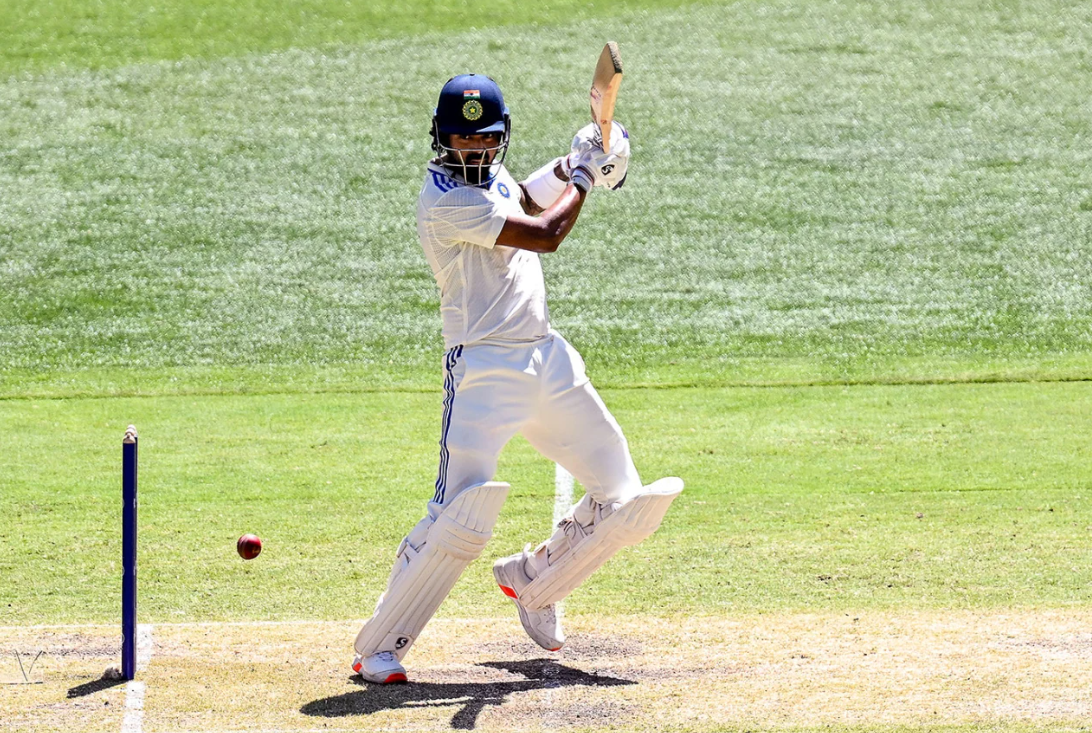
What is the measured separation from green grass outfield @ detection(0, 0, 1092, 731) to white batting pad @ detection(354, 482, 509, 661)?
2.05ft

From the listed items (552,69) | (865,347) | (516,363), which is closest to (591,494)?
(516,363)

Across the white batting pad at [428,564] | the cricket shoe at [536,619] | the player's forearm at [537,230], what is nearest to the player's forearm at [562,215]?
the player's forearm at [537,230]

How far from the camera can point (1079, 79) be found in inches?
645

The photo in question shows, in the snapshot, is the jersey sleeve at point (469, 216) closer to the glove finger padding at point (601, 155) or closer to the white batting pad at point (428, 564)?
the glove finger padding at point (601, 155)

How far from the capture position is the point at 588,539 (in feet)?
19.3

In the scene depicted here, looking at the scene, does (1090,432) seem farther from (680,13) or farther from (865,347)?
(680,13)

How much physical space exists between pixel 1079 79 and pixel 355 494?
36.5ft

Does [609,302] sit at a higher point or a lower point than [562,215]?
lower

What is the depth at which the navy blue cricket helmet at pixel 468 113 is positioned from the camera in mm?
5613

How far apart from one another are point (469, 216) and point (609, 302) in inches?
280

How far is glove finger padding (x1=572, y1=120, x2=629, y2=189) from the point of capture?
231 inches

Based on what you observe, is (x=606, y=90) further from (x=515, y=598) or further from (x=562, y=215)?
(x=515, y=598)

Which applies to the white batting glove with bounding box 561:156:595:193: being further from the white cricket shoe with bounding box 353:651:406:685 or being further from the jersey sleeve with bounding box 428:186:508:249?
the white cricket shoe with bounding box 353:651:406:685

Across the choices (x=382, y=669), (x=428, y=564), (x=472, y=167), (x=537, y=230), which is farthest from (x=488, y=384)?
(x=382, y=669)
